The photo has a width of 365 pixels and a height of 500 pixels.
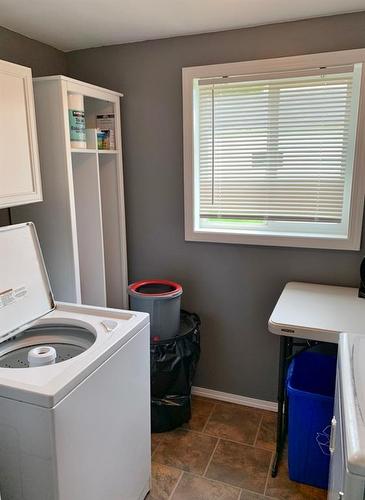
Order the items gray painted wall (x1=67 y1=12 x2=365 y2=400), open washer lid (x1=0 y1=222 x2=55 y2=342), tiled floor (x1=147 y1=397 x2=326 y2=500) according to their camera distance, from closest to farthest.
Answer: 1. open washer lid (x1=0 y1=222 x2=55 y2=342)
2. tiled floor (x1=147 y1=397 x2=326 y2=500)
3. gray painted wall (x1=67 y1=12 x2=365 y2=400)

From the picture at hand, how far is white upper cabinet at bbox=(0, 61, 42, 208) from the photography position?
5.36ft

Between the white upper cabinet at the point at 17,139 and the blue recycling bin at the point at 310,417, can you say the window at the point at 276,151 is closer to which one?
the blue recycling bin at the point at 310,417

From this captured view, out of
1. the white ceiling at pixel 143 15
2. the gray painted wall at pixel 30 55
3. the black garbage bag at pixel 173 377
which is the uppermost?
Answer: the white ceiling at pixel 143 15

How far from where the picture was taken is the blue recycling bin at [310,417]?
1.80m

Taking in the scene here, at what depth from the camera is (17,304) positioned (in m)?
1.66

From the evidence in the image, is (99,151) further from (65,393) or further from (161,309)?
(65,393)

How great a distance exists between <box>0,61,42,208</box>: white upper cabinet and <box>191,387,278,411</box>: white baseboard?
1650 millimetres

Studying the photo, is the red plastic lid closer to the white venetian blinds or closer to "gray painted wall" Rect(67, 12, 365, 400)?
"gray painted wall" Rect(67, 12, 365, 400)

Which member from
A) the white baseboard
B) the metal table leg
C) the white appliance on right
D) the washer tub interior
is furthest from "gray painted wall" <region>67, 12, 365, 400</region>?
the white appliance on right

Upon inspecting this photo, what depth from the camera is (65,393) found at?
1227 mm

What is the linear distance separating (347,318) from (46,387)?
1305 mm

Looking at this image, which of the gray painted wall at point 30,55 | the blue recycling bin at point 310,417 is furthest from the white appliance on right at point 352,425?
the gray painted wall at point 30,55

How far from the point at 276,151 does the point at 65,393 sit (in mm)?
1687

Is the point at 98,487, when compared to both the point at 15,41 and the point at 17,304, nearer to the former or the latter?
the point at 17,304
